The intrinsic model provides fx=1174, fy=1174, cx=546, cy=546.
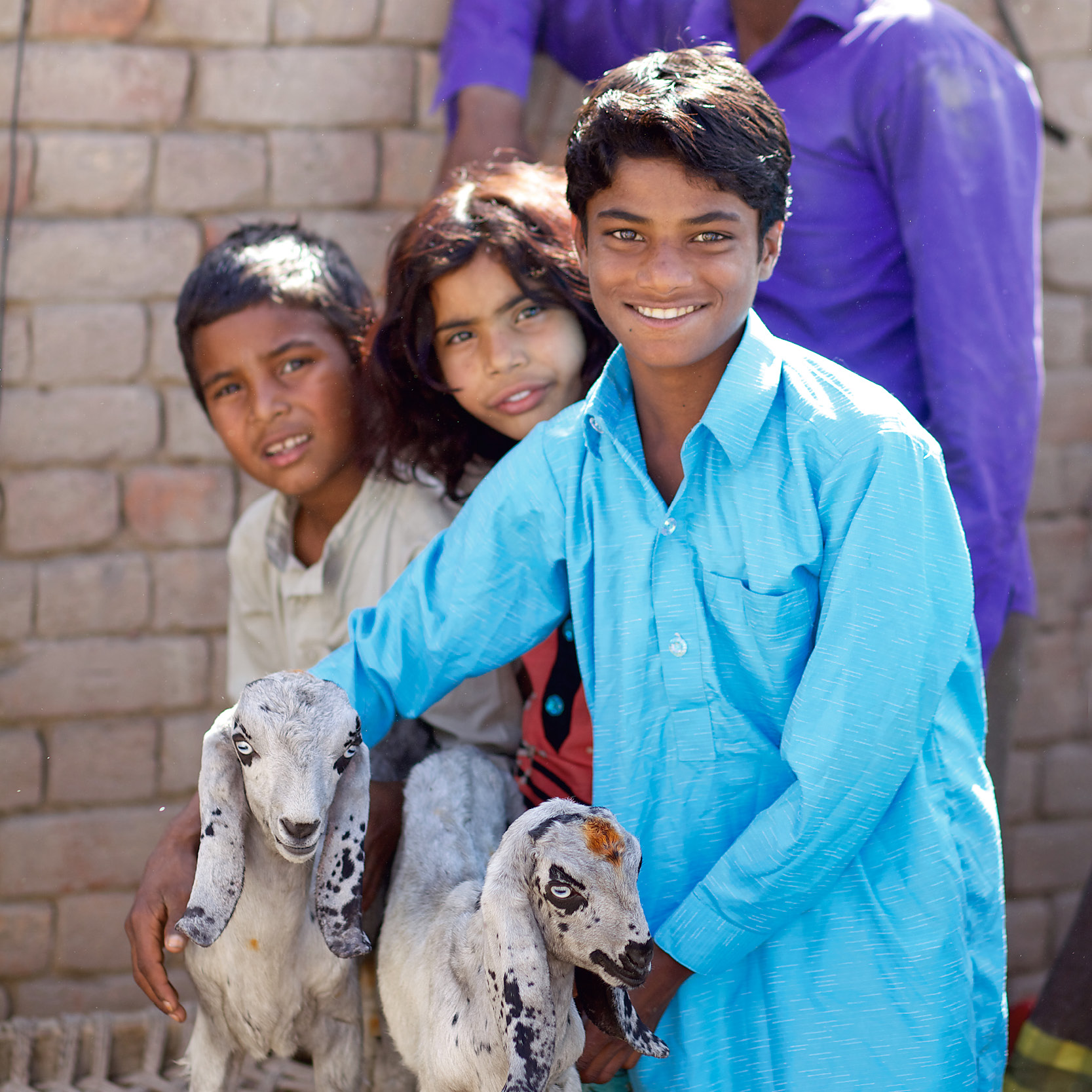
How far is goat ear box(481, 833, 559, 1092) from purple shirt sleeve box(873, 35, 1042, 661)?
1411 millimetres

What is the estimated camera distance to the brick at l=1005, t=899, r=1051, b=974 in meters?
3.45

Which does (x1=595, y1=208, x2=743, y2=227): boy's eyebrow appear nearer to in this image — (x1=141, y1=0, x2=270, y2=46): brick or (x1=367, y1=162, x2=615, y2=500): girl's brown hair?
A: (x1=367, y1=162, x2=615, y2=500): girl's brown hair

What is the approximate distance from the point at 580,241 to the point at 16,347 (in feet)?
6.36

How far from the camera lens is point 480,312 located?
2.28m

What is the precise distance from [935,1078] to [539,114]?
8.33 ft

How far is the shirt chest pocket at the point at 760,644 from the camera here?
1637mm

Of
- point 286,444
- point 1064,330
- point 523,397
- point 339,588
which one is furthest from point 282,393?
point 1064,330

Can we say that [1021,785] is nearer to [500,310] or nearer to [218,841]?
[500,310]

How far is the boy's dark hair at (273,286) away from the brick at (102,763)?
112 centimetres

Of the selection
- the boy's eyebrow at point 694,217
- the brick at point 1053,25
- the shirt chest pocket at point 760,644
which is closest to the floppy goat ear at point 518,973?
the shirt chest pocket at point 760,644

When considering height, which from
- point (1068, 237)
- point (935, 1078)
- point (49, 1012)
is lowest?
point (49, 1012)

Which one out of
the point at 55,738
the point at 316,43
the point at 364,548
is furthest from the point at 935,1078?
the point at 316,43

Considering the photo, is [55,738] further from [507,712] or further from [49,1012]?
[507,712]

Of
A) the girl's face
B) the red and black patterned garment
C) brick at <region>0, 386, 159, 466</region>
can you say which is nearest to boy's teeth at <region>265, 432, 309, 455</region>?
the girl's face
